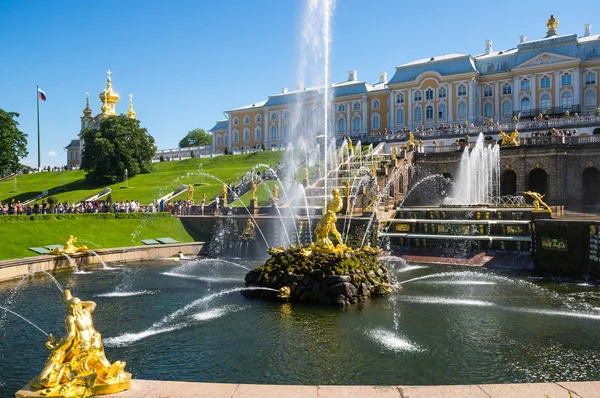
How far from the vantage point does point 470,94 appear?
62094mm

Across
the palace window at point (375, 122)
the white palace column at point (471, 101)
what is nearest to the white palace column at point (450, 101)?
the white palace column at point (471, 101)

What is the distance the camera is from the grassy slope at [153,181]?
50.3 m

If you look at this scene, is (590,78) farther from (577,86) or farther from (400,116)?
(400,116)

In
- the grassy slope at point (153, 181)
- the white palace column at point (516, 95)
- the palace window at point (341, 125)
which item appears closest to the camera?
the grassy slope at point (153, 181)

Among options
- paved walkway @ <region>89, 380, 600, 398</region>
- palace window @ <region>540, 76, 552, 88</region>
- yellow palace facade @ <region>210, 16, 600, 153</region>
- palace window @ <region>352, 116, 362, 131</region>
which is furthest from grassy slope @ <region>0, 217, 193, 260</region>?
palace window @ <region>540, 76, 552, 88</region>

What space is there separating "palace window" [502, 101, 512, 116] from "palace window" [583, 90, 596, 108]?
786 cm

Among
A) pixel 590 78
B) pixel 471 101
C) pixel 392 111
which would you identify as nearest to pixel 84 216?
pixel 392 111

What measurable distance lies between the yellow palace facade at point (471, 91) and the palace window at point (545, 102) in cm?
10

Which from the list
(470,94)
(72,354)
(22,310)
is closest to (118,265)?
(22,310)

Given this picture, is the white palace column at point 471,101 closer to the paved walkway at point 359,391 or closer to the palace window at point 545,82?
the palace window at point 545,82

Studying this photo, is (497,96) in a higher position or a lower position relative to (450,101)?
higher

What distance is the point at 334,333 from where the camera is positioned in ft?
37.2

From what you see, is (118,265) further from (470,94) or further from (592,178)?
(470,94)

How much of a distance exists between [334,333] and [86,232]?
816 inches
